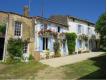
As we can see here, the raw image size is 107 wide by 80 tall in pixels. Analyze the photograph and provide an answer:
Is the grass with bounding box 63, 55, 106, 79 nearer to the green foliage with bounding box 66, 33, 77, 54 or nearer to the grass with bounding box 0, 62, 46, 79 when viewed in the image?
the grass with bounding box 0, 62, 46, 79

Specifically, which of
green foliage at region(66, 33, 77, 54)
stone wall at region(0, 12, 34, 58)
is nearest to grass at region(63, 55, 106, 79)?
stone wall at region(0, 12, 34, 58)

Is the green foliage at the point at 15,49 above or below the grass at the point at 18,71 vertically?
above

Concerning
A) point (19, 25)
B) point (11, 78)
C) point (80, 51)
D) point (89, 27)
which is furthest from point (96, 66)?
point (89, 27)

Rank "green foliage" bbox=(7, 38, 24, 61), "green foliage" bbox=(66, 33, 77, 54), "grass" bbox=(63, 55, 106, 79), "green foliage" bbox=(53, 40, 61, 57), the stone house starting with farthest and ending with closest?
"green foliage" bbox=(66, 33, 77, 54), "green foliage" bbox=(53, 40, 61, 57), the stone house, "green foliage" bbox=(7, 38, 24, 61), "grass" bbox=(63, 55, 106, 79)

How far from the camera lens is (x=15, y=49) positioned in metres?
27.2

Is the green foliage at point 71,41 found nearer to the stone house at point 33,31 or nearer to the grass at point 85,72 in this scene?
the stone house at point 33,31

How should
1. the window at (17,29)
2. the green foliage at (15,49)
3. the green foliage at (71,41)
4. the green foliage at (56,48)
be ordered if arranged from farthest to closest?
the green foliage at (71,41) → the green foliage at (56,48) → the window at (17,29) → the green foliage at (15,49)

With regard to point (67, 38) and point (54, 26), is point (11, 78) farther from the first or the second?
point (67, 38)

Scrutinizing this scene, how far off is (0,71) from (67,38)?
18.3 metres

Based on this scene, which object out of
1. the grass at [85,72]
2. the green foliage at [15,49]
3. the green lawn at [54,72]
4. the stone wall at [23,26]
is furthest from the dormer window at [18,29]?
the grass at [85,72]

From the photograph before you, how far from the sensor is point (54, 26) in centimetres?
3522

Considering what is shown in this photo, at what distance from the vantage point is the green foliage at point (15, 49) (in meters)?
27.2

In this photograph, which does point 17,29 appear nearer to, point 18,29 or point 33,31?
point 18,29

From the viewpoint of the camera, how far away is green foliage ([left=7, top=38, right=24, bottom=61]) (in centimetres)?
2717
